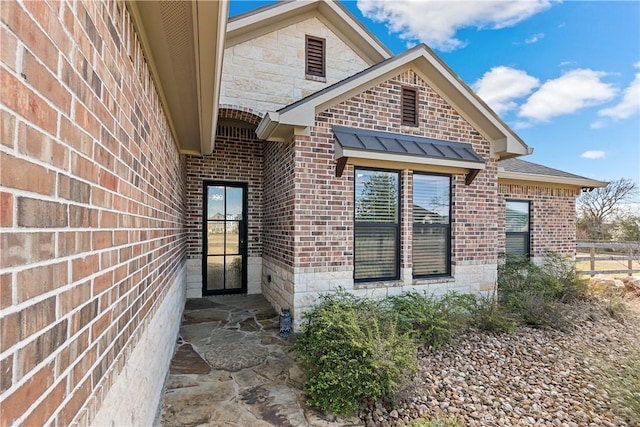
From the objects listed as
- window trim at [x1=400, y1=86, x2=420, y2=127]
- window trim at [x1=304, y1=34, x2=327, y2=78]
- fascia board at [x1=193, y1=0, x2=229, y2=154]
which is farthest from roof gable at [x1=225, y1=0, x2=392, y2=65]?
fascia board at [x1=193, y1=0, x2=229, y2=154]


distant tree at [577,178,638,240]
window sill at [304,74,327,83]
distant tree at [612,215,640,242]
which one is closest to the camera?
window sill at [304,74,327,83]

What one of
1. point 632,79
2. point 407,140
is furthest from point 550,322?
point 632,79

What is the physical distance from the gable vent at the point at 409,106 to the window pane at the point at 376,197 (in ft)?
3.51

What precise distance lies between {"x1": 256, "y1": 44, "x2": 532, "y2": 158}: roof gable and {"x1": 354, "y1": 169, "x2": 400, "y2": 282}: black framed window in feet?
4.46

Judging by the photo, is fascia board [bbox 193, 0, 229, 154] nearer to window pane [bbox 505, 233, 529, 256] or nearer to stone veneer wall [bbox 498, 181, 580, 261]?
stone veneer wall [bbox 498, 181, 580, 261]

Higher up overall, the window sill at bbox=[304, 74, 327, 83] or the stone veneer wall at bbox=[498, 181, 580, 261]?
the window sill at bbox=[304, 74, 327, 83]

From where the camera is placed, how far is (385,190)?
18.8ft

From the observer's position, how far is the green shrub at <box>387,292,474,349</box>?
180 inches

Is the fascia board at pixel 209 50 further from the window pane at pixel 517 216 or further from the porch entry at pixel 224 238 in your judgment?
the window pane at pixel 517 216

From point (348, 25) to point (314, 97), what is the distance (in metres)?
3.47

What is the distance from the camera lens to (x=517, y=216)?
28.0ft

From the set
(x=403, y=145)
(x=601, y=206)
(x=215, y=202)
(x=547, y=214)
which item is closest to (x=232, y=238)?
(x=215, y=202)

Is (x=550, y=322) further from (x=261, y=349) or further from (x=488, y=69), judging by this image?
(x=488, y=69)

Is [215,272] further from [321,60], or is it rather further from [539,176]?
[539,176]
